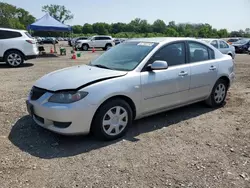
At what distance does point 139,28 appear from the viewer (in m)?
122

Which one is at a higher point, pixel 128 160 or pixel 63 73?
pixel 63 73

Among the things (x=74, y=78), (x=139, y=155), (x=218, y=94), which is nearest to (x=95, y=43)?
(x=218, y=94)

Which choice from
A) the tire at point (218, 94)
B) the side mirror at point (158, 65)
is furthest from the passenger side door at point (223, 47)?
the side mirror at point (158, 65)

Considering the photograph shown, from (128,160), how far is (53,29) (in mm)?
18895

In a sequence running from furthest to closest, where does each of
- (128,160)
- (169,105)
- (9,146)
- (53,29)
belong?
(53,29)
(169,105)
(9,146)
(128,160)

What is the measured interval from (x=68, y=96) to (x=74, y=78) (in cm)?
37

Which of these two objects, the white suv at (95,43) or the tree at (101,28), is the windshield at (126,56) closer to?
the white suv at (95,43)

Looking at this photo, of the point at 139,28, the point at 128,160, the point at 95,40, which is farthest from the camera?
the point at 139,28

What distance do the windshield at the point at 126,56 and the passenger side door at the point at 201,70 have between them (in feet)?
3.10

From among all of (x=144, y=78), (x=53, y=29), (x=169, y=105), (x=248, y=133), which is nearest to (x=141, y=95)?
(x=144, y=78)

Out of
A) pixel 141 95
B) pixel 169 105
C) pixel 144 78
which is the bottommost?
pixel 169 105

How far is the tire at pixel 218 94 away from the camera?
5329 millimetres

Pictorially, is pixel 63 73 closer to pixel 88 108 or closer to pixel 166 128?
pixel 88 108

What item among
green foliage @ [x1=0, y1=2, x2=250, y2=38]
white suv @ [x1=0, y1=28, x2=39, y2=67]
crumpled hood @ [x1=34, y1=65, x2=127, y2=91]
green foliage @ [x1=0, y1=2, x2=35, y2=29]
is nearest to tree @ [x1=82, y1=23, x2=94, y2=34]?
green foliage @ [x1=0, y1=2, x2=250, y2=38]
